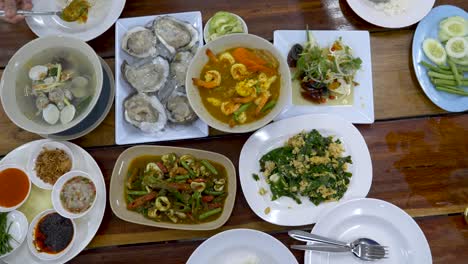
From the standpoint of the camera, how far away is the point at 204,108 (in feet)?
6.46

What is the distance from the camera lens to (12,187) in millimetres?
1995

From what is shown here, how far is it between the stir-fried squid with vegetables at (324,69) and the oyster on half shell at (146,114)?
0.73 metres

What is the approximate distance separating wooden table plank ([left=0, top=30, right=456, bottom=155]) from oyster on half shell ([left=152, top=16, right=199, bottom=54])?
34 cm

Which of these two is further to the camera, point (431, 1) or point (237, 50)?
point (431, 1)

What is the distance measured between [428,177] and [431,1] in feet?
3.09

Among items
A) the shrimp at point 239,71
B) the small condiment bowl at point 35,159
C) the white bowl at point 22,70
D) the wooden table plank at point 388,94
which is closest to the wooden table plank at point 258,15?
the wooden table plank at point 388,94

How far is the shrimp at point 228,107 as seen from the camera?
1.95 meters

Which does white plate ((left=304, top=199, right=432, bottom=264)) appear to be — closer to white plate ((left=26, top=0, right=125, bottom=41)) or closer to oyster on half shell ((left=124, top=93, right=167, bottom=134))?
oyster on half shell ((left=124, top=93, right=167, bottom=134))

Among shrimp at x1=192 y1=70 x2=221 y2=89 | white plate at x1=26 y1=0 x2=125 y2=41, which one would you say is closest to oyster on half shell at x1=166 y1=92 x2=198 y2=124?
shrimp at x1=192 y1=70 x2=221 y2=89

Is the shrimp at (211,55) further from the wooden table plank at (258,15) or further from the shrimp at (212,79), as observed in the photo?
the wooden table plank at (258,15)

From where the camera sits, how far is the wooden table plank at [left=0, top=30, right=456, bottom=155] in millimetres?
2139

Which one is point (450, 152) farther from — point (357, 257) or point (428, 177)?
point (357, 257)

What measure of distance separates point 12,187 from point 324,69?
168 centimetres

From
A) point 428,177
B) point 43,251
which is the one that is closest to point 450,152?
point 428,177
